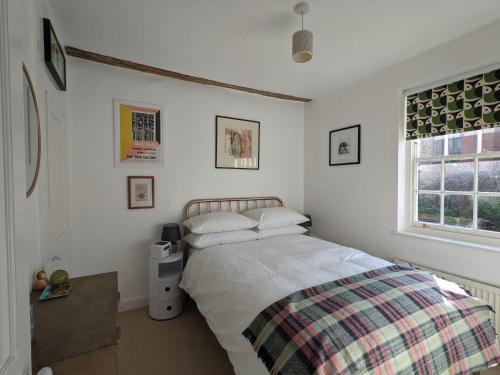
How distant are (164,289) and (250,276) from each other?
116 cm

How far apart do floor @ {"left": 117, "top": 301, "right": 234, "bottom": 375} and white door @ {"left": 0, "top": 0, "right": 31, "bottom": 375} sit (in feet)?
5.15

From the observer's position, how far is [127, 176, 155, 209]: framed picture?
104 inches

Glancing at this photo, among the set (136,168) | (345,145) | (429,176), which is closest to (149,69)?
(136,168)

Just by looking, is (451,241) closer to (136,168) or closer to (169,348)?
(169,348)

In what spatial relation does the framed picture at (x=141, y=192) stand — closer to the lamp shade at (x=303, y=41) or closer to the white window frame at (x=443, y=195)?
the lamp shade at (x=303, y=41)

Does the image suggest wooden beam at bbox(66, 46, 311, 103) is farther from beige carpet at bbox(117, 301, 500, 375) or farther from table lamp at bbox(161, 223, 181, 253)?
beige carpet at bbox(117, 301, 500, 375)

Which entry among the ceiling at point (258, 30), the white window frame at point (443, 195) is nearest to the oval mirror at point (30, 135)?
the ceiling at point (258, 30)

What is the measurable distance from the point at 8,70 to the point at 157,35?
1790 millimetres

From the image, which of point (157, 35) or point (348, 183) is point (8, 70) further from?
point (348, 183)

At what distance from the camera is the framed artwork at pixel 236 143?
311cm

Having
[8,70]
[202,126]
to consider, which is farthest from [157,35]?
[8,70]

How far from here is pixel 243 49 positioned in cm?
222

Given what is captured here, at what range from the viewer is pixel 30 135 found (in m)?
1.18

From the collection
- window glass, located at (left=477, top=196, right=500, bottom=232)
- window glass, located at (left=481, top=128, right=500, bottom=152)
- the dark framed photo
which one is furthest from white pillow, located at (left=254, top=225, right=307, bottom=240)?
the dark framed photo
